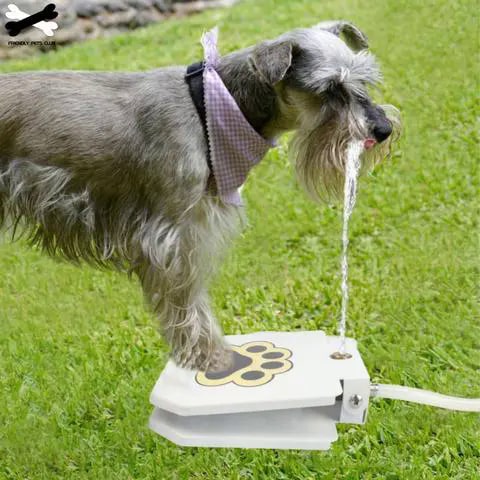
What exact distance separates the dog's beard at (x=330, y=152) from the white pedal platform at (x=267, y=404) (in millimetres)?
898

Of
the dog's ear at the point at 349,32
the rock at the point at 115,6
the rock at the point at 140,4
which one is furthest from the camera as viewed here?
the rock at the point at 140,4

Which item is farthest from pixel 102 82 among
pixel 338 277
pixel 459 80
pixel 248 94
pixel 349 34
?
pixel 459 80

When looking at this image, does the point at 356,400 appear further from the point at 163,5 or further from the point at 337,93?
the point at 163,5

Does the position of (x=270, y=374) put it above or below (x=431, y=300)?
above

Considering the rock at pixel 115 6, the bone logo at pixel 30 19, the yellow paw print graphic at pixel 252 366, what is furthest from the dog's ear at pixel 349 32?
the rock at pixel 115 6

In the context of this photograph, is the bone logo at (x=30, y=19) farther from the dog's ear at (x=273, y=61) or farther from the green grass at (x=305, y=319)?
the dog's ear at (x=273, y=61)

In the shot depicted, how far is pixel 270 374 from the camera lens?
354 cm

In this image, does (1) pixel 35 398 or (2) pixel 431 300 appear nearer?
(1) pixel 35 398

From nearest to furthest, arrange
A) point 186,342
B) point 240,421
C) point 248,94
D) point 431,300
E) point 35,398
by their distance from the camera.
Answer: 1. point 240,421
2. point 248,94
3. point 186,342
4. point 35,398
5. point 431,300

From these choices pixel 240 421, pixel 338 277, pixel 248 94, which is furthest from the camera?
pixel 338 277

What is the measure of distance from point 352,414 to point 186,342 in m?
0.97

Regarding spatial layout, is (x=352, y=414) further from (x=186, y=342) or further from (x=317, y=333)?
(x=186, y=342)

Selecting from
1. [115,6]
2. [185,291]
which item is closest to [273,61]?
[185,291]

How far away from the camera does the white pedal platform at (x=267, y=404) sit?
3287 mm
